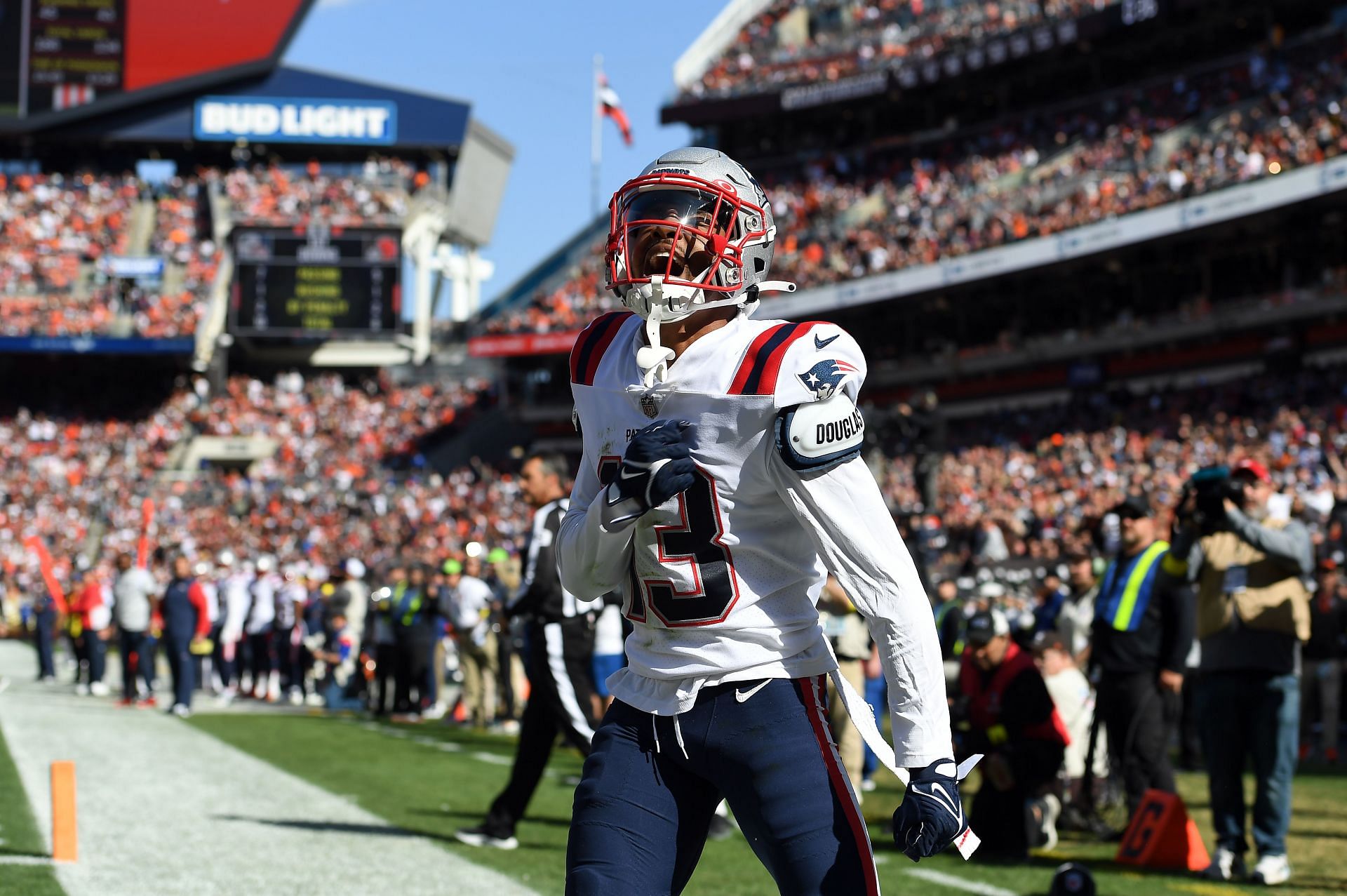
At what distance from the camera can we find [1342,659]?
14.0 metres

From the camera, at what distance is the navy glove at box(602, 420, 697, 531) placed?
9.78ft

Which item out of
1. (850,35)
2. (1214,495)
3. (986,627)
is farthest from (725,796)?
(850,35)

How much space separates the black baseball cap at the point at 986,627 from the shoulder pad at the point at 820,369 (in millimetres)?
5568

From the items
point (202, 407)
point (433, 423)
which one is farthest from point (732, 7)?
point (202, 407)

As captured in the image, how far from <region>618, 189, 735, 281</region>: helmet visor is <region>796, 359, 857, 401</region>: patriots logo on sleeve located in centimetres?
33

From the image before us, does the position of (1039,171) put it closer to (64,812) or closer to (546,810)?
(546,810)

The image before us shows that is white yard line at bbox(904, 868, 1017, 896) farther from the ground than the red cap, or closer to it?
closer to it

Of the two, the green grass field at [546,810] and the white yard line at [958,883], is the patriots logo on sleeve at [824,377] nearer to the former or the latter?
the green grass field at [546,810]

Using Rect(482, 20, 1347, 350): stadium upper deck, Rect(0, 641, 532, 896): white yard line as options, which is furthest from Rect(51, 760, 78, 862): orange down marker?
A: Rect(482, 20, 1347, 350): stadium upper deck

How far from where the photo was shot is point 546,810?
9672mm

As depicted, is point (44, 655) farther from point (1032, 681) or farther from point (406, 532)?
point (1032, 681)

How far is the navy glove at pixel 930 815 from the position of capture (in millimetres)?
2900

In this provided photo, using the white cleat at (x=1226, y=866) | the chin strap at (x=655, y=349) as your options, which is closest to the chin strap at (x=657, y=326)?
the chin strap at (x=655, y=349)

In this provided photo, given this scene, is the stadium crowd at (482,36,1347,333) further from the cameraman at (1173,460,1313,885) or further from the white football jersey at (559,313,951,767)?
the white football jersey at (559,313,951,767)
